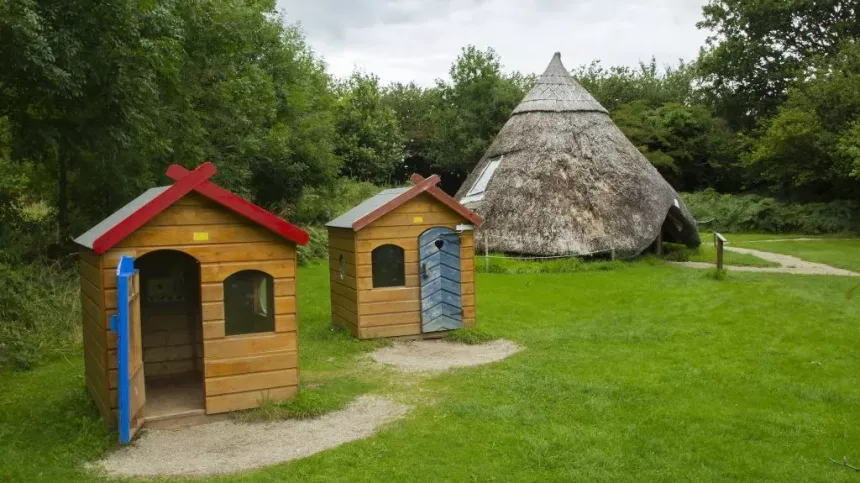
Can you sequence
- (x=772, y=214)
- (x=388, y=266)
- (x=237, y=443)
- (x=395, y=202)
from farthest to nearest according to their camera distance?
(x=772, y=214) < (x=388, y=266) < (x=395, y=202) < (x=237, y=443)

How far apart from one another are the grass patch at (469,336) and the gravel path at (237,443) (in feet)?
10.8

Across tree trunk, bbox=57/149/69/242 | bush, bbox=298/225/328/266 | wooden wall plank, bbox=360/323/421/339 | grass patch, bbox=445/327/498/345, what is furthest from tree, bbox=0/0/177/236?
bush, bbox=298/225/328/266

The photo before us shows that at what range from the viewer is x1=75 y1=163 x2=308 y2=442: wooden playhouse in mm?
6469

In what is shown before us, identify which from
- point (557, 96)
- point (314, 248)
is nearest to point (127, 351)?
point (314, 248)

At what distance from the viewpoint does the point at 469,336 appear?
10508 mm

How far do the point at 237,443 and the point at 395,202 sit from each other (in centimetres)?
489

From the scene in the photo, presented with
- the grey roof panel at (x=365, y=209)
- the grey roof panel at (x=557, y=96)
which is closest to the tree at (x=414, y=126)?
the grey roof panel at (x=557, y=96)

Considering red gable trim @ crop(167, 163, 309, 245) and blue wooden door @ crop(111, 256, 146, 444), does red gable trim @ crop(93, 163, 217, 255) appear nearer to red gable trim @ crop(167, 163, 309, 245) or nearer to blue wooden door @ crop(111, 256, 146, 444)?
red gable trim @ crop(167, 163, 309, 245)

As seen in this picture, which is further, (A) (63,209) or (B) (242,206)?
(A) (63,209)

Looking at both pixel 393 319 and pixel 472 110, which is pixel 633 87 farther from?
pixel 393 319

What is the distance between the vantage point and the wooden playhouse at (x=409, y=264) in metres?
10.5

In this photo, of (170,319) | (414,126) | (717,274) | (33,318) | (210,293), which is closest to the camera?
(210,293)

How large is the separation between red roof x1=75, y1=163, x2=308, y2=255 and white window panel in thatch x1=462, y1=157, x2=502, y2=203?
13740 mm

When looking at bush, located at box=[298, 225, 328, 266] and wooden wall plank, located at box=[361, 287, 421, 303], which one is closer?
wooden wall plank, located at box=[361, 287, 421, 303]
